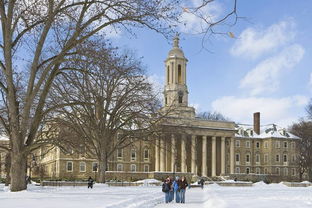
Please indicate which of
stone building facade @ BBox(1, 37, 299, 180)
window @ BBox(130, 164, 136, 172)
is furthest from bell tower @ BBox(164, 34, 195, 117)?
window @ BBox(130, 164, 136, 172)

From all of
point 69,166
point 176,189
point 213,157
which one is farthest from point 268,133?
point 176,189

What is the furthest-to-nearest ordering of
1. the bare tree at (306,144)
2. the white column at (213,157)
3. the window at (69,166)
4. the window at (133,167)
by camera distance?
the white column at (213,157), the window at (133,167), the window at (69,166), the bare tree at (306,144)

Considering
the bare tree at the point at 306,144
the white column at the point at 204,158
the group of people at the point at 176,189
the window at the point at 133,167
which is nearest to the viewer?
the group of people at the point at 176,189

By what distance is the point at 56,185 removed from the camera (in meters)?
48.2

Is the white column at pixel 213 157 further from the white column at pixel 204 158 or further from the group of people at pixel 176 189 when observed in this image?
the group of people at pixel 176 189

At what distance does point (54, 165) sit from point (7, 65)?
73330mm

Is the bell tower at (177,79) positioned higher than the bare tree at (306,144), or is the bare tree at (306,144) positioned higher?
the bell tower at (177,79)

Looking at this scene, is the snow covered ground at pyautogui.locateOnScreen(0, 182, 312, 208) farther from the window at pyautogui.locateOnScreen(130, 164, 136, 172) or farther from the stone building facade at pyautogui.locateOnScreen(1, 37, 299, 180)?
the window at pyautogui.locateOnScreen(130, 164, 136, 172)

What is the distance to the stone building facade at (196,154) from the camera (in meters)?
91.9

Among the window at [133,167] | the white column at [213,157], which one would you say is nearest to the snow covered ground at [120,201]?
the window at [133,167]

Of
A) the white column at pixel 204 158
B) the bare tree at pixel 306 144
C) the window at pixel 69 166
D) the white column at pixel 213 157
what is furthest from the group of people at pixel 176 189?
the white column at pixel 213 157

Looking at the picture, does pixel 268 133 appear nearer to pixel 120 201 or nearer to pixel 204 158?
pixel 204 158

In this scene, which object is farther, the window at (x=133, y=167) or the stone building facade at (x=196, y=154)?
the window at (x=133, y=167)

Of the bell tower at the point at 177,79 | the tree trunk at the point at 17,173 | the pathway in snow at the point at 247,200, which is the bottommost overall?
the pathway in snow at the point at 247,200
